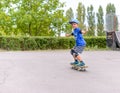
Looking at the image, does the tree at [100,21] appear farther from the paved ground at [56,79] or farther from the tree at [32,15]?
the paved ground at [56,79]

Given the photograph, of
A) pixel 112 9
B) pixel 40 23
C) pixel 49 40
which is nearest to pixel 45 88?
pixel 49 40

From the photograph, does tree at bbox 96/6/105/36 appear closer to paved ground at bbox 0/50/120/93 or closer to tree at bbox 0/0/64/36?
tree at bbox 0/0/64/36

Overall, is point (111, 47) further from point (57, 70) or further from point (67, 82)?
point (67, 82)

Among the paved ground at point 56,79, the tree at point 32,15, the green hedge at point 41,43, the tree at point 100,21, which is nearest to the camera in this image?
the paved ground at point 56,79

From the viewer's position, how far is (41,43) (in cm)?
1798

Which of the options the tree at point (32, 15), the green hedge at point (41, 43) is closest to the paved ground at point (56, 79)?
the green hedge at point (41, 43)

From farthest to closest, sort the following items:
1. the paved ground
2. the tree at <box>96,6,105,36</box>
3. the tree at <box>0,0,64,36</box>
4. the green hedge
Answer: the tree at <box>96,6,105,36</box> → the tree at <box>0,0,64,36</box> → the green hedge → the paved ground

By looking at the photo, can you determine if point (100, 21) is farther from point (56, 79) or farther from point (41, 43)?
point (56, 79)

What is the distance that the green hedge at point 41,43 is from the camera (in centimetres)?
1683

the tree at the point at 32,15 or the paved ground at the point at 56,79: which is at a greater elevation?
the tree at the point at 32,15

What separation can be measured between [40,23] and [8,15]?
2.99m

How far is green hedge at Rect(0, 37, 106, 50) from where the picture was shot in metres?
16.8

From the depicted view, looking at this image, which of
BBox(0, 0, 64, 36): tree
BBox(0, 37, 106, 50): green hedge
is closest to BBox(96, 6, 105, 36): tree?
BBox(0, 0, 64, 36): tree

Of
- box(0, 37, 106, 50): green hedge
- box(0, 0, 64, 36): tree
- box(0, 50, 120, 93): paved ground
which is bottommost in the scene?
box(0, 50, 120, 93): paved ground
